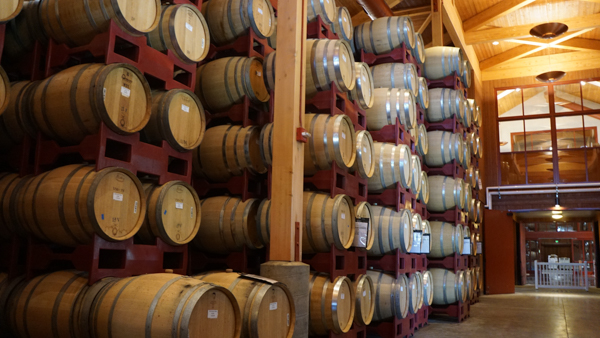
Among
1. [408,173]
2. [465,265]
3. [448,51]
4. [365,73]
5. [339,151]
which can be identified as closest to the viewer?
[339,151]

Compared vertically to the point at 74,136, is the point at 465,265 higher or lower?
lower

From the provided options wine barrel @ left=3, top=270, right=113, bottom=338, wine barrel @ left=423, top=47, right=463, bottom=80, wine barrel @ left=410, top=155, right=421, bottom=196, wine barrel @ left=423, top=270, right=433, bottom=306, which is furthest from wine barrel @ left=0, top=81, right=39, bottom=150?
wine barrel @ left=423, top=47, right=463, bottom=80

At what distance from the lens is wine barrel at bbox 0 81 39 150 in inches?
158

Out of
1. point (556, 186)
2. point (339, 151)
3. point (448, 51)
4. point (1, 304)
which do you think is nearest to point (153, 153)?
point (1, 304)

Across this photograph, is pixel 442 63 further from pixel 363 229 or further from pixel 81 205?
pixel 81 205

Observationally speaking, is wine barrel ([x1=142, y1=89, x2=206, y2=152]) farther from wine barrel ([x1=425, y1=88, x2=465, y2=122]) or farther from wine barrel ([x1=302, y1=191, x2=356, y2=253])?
wine barrel ([x1=425, y1=88, x2=465, y2=122])

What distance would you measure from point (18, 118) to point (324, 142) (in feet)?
9.57

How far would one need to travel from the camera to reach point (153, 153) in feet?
13.7

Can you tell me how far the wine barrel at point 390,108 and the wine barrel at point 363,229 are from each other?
1.76 metres

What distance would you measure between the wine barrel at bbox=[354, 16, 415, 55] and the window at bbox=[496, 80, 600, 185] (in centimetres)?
1242

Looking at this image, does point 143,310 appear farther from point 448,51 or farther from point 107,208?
point 448,51

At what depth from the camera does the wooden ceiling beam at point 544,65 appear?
1836 cm

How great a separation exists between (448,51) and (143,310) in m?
8.72

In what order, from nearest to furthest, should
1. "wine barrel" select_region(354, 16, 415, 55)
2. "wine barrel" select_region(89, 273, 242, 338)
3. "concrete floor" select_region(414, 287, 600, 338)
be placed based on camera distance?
"wine barrel" select_region(89, 273, 242, 338) < "concrete floor" select_region(414, 287, 600, 338) < "wine barrel" select_region(354, 16, 415, 55)
